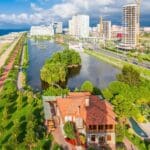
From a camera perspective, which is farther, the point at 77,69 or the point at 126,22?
the point at 126,22

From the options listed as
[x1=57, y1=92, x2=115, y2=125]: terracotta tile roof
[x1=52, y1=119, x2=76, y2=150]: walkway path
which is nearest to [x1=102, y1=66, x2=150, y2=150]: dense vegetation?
[x1=57, y1=92, x2=115, y2=125]: terracotta tile roof

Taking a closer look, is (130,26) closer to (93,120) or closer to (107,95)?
(107,95)

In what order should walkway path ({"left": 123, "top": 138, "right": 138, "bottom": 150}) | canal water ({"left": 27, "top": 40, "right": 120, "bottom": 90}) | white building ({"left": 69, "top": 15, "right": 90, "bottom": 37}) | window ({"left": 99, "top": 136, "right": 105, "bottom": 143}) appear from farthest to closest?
1. white building ({"left": 69, "top": 15, "right": 90, "bottom": 37})
2. canal water ({"left": 27, "top": 40, "right": 120, "bottom": 90})
3. window ({"left": 99, "top": 136, "right": 105, "bottom": 143})
4. walkway path ({"left": 123, "top": 138, "right": 138, "bottom": 150})

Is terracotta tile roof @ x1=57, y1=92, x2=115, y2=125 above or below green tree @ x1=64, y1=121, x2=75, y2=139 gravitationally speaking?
above

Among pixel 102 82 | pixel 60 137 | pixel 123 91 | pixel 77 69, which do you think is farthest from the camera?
pixel 77 69

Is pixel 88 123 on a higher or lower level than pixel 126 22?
lower

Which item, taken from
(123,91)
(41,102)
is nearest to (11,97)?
(41,102)

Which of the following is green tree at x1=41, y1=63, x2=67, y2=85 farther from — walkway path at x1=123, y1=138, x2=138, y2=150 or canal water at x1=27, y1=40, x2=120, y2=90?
walkway path at x1=123, y1=138, x2=138, y2=150

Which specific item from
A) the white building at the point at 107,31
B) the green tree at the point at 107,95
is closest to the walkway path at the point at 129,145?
the green tree at the point at 107,95

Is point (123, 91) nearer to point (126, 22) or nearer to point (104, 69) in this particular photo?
point (104, 69)
